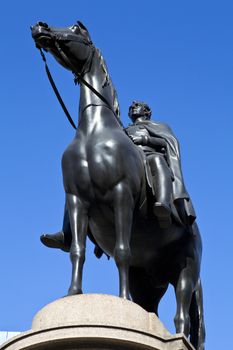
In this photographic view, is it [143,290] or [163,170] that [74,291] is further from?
[143,290]

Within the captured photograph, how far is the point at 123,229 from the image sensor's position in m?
10.8

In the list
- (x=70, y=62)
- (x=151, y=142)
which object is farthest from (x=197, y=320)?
(x=70, y=62)

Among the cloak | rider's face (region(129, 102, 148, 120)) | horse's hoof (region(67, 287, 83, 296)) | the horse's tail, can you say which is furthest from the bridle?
the horse's tail

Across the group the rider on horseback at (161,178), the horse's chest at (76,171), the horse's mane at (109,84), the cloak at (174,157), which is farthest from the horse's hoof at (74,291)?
the horse's mane at (109,84)

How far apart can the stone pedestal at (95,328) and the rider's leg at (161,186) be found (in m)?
1.66

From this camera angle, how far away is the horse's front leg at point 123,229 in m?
10.6

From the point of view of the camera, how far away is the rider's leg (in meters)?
11.3

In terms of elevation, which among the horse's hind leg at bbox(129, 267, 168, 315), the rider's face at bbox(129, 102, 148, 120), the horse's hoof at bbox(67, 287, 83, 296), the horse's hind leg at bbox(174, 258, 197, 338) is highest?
the rider's face at bbox(129, 102, 148, 120)

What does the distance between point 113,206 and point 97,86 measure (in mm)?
1892

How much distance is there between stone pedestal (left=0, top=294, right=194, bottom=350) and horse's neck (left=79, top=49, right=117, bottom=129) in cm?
295

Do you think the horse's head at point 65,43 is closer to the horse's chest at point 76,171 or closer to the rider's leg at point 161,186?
the horse's chest at point 76,171

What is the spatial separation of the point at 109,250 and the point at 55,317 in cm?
216

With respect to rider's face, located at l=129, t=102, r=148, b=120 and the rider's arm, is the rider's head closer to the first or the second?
rider's face, located at l=129, t=102, r=148, b=120

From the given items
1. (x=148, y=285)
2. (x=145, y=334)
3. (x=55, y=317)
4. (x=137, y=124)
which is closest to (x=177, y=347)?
(x=145, y=334)
